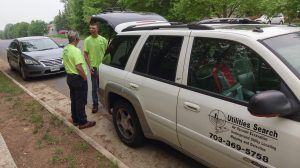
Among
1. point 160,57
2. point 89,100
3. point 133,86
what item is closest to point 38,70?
point 89,100

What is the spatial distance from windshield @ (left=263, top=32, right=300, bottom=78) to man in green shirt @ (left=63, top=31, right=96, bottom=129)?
11.4 ft

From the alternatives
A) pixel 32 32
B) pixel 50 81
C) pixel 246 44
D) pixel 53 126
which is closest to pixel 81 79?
pixel 53 126

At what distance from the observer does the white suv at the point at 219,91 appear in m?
2.83

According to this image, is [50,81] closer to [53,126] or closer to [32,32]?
[53,126]

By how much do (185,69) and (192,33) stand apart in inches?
16.3

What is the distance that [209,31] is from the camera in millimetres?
3648

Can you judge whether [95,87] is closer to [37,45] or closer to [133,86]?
[133,86]

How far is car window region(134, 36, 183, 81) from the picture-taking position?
4.02 meters

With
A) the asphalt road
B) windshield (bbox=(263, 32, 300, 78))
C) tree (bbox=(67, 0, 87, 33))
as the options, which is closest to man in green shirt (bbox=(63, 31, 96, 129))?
the asphalt road

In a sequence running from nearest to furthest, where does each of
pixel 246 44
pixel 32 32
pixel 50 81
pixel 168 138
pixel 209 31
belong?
pixel 246 44
pixel 209 31
pixel 168 138
pixel 50 81
pixel 32 32

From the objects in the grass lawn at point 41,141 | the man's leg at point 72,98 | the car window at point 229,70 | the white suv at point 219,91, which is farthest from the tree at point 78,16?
the car window at point 229,70

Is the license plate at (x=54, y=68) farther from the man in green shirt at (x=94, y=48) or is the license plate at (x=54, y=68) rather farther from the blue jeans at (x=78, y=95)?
the blue jeans at (x=78, y=95)

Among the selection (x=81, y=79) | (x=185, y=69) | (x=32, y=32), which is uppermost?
(x=185, y=69)

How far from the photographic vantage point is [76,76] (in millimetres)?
5906
